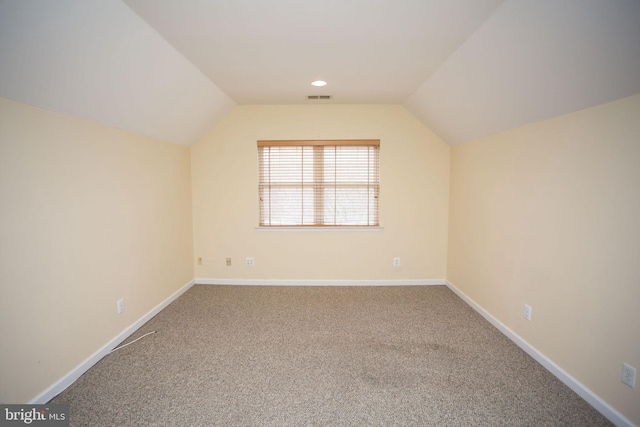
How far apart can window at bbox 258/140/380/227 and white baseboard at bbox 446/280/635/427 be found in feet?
6.14

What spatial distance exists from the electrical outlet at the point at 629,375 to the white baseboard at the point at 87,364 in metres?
3.47

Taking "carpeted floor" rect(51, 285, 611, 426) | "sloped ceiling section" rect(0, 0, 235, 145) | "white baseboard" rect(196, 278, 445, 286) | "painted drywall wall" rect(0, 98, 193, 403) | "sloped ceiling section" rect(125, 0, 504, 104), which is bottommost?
"carpeted floor" rect(51, 285, 611, 426)

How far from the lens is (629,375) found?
5.47ft

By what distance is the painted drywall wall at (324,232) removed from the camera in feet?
13.0

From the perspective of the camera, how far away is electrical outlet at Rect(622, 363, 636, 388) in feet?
5.39

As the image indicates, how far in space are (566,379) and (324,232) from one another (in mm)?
2769

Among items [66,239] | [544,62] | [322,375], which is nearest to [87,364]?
[66,239]

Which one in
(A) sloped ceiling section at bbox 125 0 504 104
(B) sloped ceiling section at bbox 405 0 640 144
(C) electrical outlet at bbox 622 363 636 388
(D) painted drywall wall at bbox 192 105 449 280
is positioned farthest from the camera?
(D) painted drywall wall at bbox 192 105 449 280

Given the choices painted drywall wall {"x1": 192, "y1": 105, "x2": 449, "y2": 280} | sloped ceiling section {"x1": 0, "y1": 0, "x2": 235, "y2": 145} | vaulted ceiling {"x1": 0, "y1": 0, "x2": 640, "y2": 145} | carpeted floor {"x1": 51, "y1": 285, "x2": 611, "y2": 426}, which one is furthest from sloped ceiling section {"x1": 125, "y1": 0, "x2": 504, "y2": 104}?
carpeted floor {"x1": 51, "y1": 285, "x2": 611, "y2": 426}

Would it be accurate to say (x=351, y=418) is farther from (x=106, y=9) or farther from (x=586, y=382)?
(x=106, y=9)

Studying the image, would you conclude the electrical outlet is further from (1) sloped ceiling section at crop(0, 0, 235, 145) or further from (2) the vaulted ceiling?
(1) sloped ceiling section at crop(0, 0, 235, 145)

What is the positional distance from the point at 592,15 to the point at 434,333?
2.50 meters

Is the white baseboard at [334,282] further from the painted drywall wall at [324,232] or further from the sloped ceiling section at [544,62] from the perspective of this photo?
the sloped ceiling section at [544,62]

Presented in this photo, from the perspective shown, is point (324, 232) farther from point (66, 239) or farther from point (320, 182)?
point (66, 239)
